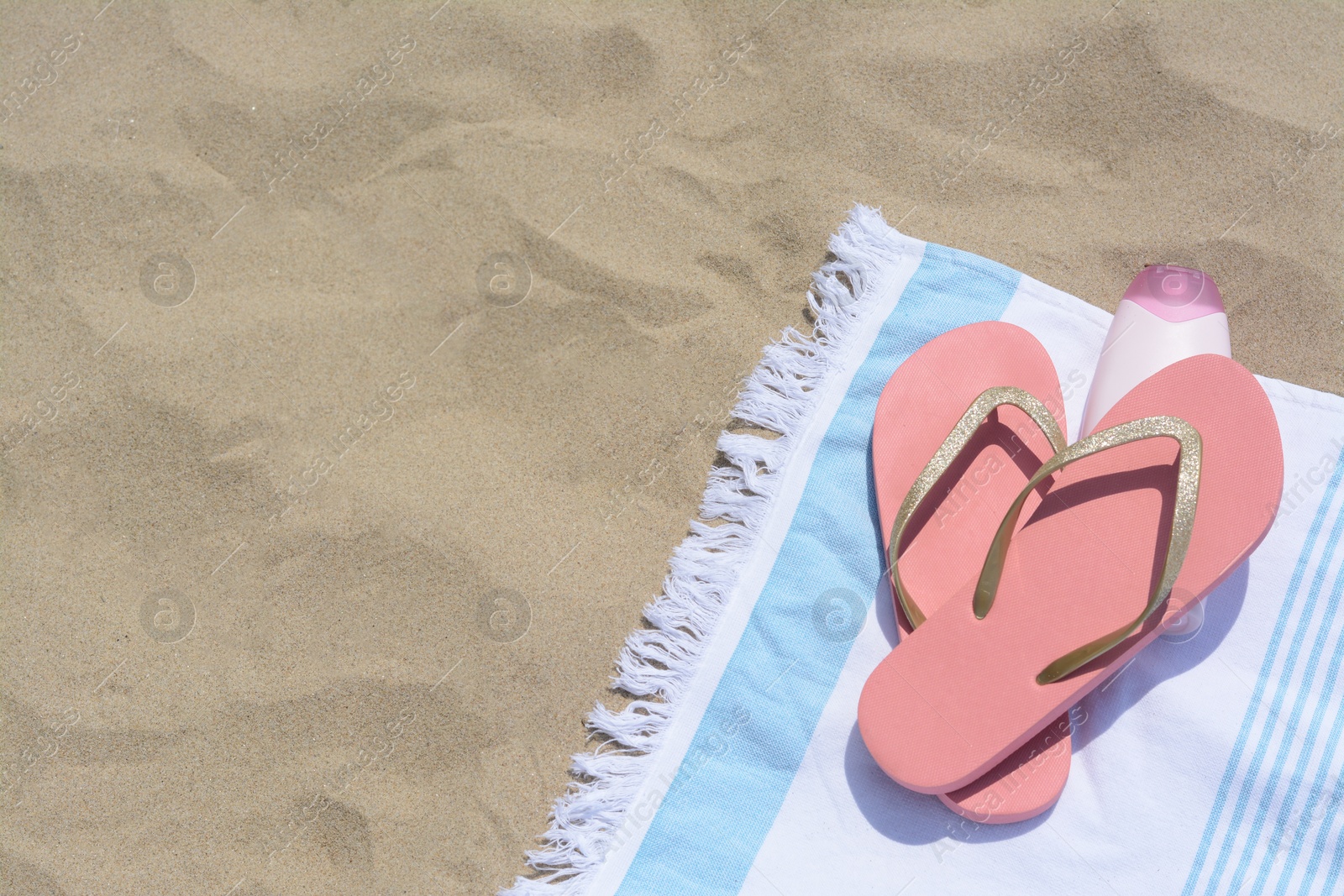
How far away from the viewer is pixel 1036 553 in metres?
1.25

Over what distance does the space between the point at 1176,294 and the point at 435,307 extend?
117cm

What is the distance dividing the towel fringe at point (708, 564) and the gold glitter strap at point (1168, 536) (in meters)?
0.34

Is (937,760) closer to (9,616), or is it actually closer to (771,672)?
(771,672)

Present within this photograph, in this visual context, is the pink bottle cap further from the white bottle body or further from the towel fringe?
the towel fringe

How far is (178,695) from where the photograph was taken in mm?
1334

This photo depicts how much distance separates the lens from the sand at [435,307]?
131 centimetres

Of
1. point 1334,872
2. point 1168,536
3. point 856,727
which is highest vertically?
point 1168,536

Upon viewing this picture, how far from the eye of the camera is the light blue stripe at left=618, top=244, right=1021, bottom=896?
48.2 inches

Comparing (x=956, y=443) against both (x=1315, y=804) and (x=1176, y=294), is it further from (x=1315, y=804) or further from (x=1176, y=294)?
(x=1315, y=804)

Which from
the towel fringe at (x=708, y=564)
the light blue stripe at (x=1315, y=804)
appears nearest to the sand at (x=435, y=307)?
the towel fringe at (x=708, y=564)

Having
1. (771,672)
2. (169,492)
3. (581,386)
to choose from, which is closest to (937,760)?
(771,672)

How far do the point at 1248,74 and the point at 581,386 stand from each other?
1.27 metres

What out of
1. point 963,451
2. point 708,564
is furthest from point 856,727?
point 963,451

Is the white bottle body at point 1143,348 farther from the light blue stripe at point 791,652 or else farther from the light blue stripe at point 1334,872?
the light blue stripe at point 1334,872
